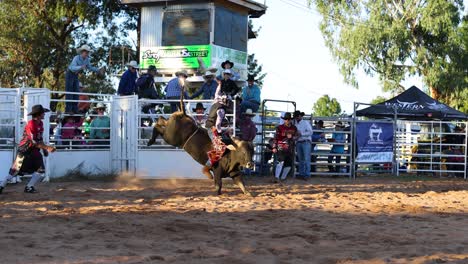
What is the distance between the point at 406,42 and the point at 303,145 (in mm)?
17143

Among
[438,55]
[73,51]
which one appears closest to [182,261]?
[73,51]

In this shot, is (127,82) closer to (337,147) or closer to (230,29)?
(337,147)

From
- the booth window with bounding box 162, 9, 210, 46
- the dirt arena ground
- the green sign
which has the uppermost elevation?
the booth window with bounding box 162, 9, 210, 46

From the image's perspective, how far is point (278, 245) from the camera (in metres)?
7.12

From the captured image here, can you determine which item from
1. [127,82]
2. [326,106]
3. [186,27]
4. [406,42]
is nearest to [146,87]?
[127,82]

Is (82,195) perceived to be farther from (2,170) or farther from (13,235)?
(13,235)

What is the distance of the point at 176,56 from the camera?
23.5m

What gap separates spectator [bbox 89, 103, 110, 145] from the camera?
1552 cm

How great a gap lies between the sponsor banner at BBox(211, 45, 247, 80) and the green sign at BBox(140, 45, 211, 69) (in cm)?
29

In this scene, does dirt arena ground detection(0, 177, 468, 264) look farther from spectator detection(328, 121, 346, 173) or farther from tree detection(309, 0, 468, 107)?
tree detection(309, 0, 468, 107)

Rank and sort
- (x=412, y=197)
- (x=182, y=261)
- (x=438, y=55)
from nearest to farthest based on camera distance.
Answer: (x=182, y=261) → (x=412, y=197) → (x=438, y=55)

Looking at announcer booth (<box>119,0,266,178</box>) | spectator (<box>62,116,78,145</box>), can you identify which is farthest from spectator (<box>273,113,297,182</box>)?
announcer booth (<box>119,0,266,178</box>)

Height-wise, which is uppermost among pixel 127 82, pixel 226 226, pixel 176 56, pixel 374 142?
pixel 176 56

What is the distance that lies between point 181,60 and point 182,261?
17612mm
